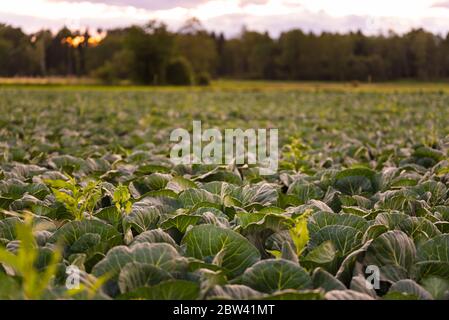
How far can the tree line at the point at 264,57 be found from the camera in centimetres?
5853

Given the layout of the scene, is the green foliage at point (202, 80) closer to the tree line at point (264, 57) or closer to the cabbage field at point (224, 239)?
the tree line at point (264, 57)

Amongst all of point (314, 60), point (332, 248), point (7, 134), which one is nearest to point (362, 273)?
point (332, 248)

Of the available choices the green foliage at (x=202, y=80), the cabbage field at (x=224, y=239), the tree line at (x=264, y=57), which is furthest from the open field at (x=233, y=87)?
the cabbage field at (x=224, y=239)

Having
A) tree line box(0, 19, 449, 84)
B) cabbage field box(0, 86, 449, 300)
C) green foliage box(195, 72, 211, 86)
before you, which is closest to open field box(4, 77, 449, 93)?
tree line box(0, 19, 449, 84)

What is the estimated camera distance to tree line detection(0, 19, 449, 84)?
5853 centimetres

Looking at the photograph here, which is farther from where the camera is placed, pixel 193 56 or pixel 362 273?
pixel 193 56

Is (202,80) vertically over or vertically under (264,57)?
under

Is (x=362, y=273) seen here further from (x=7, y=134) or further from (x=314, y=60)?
(x=314, y=60)

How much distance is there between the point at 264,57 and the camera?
3182 inches

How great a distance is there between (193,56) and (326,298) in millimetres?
77937

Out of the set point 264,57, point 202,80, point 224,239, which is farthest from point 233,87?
point 224,239

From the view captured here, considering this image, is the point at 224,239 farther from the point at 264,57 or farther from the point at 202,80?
the point at 264,57

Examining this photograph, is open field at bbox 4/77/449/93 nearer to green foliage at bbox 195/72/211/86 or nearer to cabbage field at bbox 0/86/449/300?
green foliage at bbox 195/72/211/86
